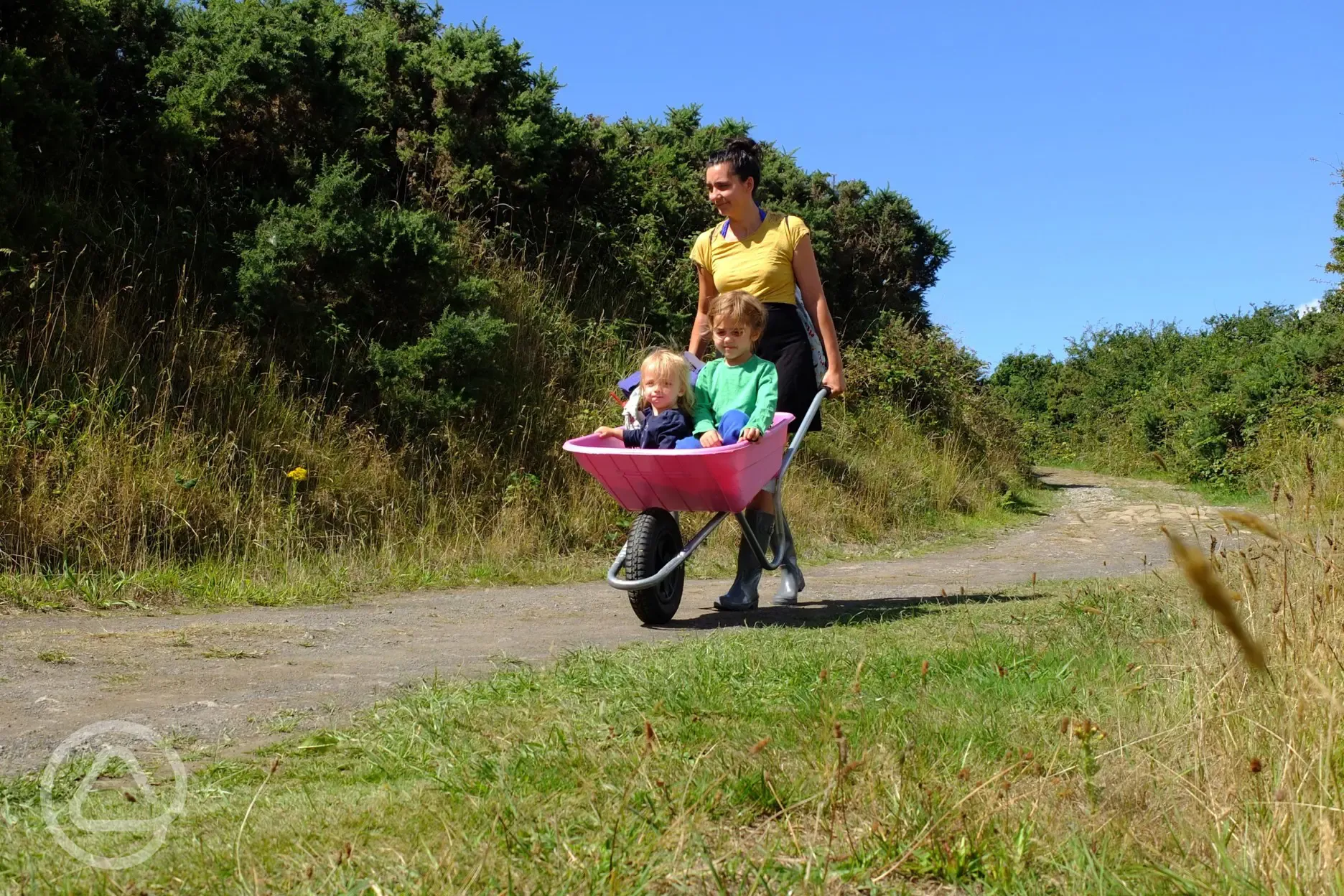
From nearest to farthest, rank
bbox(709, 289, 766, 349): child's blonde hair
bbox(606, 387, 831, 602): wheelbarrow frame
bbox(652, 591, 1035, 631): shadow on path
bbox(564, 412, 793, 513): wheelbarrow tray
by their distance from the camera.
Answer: bbox(564, 412, 793, 513): wheelbarrow tray < bbox(606, 387, 831, 602): wheelbarrow frame < bbox(652, 591, 1035, 631): shadow on path < bbox(709, 289, 766, 349): child's blonde hair

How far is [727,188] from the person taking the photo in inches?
239

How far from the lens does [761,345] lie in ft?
20.8

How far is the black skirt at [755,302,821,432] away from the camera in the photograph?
20.5 feet

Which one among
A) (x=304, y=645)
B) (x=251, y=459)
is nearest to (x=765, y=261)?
(x=304, y=645)

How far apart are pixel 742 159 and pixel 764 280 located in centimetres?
60

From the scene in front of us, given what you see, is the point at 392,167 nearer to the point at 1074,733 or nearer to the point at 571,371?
the point at 571,371

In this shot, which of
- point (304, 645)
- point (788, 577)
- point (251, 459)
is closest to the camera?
point (304, 645)

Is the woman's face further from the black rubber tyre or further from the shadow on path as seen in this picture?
the shadow on path

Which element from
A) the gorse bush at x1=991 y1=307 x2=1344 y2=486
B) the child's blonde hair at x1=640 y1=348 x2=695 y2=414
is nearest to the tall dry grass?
the child's blonde hair at x1=640 y1=348 x2=695 y2=414

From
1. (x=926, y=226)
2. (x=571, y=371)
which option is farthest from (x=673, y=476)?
(x=926, y=226)

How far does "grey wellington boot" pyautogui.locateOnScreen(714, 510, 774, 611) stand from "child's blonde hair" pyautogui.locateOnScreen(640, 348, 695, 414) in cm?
78

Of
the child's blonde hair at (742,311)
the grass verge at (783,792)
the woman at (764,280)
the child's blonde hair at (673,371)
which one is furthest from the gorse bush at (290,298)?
the grass verge at (783,792)

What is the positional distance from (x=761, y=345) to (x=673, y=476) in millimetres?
A: 1133

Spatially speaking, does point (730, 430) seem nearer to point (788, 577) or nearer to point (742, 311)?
point (742, 311)
